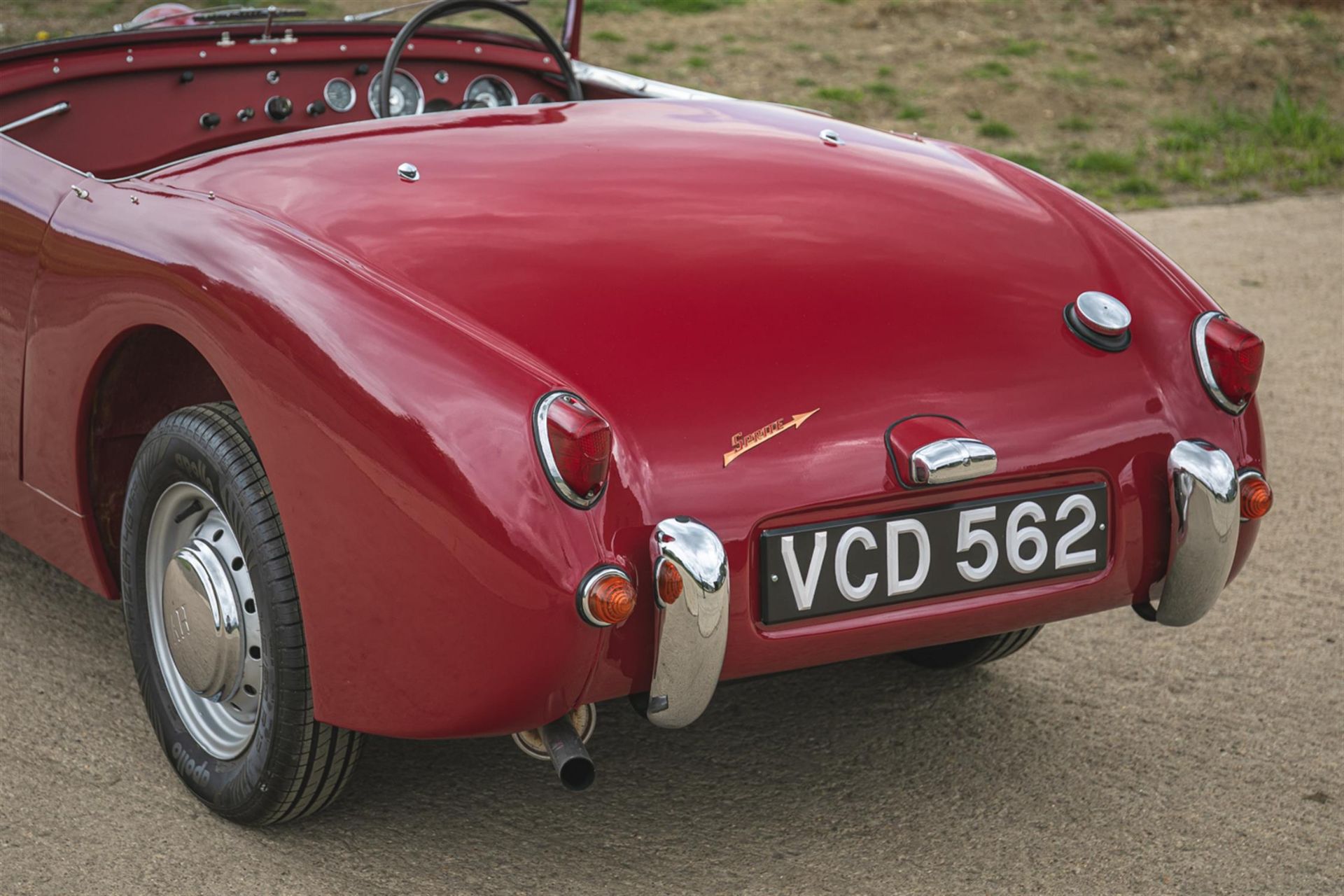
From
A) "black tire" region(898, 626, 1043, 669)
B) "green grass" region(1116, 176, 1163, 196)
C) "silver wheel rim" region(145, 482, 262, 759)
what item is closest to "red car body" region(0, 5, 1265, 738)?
"silver wheel rim" region(145, 482, 262, 759)

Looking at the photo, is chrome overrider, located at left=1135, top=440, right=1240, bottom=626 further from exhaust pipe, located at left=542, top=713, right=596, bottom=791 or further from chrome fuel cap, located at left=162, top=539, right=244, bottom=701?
chrome fuel cap, located at left=162, top=539, right=244, bottom=701

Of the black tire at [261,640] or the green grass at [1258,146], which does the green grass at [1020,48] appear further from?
the black tire at [261,640]

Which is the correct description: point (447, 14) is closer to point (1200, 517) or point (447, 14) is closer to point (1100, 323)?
point (1100, 323)

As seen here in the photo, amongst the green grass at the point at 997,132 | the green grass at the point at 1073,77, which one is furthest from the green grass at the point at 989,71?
the green grass at the point at 997,132

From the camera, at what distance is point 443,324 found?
229 centimetres

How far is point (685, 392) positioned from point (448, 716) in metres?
0.60

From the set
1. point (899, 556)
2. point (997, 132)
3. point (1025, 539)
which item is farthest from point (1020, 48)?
point (899, 556)

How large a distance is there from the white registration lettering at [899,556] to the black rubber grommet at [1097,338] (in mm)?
510

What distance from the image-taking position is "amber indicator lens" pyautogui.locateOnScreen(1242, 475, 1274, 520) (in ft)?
8.47

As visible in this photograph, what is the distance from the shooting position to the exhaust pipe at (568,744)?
2246 millimetres

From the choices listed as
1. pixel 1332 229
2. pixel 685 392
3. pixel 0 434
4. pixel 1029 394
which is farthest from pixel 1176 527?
pixel 1332 229

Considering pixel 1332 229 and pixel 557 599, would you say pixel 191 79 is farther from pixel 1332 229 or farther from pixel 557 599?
pixel 1332 229

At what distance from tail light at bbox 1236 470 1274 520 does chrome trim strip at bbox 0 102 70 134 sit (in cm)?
273

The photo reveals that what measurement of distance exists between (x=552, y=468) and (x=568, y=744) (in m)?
0.43
